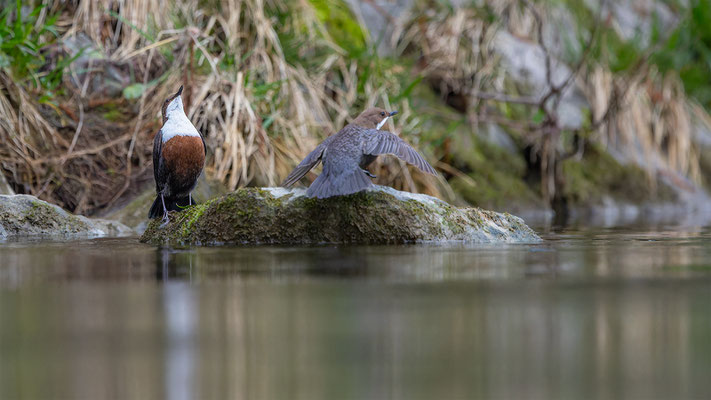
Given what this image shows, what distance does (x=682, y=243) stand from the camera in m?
4.42

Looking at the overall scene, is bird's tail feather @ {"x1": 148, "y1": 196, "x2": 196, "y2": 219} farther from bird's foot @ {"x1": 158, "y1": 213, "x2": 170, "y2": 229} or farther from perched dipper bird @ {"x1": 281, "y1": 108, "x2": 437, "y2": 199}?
perched dipper bird @ {"x1": 281, "y1": 108, "x2": 437, "y2": 199}

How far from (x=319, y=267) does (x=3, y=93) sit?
4097 millimetres

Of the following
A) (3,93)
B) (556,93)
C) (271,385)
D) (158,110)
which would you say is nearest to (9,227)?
(3,93)

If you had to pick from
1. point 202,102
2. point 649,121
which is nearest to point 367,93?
point 202,102

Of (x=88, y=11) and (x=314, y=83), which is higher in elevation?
(x=88, y=11)

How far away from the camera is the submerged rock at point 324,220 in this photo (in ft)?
14.1

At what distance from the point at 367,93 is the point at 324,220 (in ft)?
11.9

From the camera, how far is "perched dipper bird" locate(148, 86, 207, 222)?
4699 millimetres

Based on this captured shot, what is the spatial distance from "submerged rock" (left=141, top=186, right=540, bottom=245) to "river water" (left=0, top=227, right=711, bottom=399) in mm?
824

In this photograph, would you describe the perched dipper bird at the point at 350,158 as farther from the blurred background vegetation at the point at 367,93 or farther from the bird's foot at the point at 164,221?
the blurred background vegetation at the point at 367,93

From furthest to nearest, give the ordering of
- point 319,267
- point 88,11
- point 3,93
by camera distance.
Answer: point 88,11 → point 3,93 → point 319,267

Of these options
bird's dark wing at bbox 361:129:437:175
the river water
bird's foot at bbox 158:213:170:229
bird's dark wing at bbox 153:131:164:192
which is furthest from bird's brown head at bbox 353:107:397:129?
the river water

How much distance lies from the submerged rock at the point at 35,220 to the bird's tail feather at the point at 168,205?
506mm

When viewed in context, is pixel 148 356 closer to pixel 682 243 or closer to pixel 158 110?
pixel 682 243
